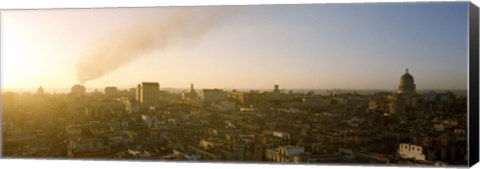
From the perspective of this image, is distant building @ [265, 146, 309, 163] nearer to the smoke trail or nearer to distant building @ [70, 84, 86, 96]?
the smoke trail

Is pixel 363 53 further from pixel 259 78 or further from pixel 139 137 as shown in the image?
pixel 139 137

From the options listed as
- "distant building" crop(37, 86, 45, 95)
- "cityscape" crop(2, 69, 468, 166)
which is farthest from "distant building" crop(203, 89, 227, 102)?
"distant building" crop(37, 86, 45, 95)

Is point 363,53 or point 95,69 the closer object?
point 363,53

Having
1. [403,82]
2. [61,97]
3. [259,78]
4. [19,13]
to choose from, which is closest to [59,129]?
[61,97]

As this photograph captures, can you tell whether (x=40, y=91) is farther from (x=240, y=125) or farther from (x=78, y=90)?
(x=240, y=125)

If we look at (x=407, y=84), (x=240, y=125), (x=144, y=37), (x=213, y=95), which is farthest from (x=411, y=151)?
(x=144, y=37)

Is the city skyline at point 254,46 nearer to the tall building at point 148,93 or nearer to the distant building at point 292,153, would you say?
the tall building at point 148,93

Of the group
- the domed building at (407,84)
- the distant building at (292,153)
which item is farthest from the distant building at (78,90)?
the domed building at (407,84)
